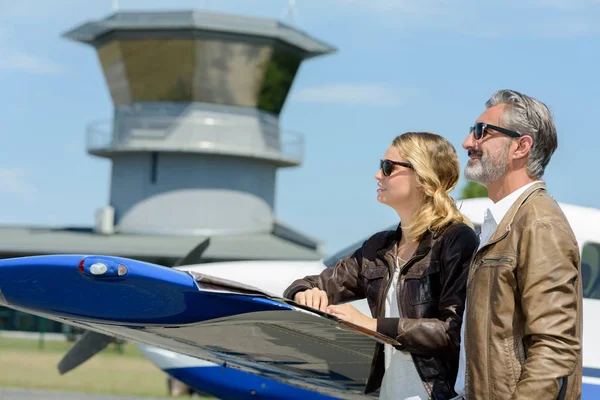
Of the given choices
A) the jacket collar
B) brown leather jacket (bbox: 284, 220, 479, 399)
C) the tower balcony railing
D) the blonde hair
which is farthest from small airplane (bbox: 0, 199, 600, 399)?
the tower balcony railing

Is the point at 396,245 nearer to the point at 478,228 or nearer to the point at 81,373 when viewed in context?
the point at 478,228

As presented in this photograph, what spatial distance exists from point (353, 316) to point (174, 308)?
0.68 metres

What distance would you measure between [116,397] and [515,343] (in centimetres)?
1266

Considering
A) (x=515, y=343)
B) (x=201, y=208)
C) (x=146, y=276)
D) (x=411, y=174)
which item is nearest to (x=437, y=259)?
(x=411, y=174)

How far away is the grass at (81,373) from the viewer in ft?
56.1

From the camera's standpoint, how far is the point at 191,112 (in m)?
37.9

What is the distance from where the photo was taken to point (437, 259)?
3520mm

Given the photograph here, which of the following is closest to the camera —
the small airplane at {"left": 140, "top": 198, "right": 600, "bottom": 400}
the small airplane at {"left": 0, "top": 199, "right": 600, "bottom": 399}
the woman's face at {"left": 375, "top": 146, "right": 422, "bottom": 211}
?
the woman's face at {"left": 375, "top": 146, "right": 422, "bottom": 211}

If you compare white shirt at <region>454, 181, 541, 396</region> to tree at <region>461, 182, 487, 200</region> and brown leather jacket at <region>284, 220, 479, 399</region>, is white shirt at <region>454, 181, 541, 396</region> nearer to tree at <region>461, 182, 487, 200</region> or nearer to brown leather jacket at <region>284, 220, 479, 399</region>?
brown leather jacket at <region>284, 220, 479, 399</region>

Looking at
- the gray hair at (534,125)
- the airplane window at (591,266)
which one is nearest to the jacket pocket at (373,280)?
the gray hair at (534,125)

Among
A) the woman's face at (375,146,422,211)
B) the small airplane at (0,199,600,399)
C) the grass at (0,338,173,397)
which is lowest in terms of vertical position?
the grass at (0,338,173,397)

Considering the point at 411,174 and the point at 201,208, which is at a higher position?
the point at 411,174

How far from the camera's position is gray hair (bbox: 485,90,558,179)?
3160mm

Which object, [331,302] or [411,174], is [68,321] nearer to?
[331,302]
